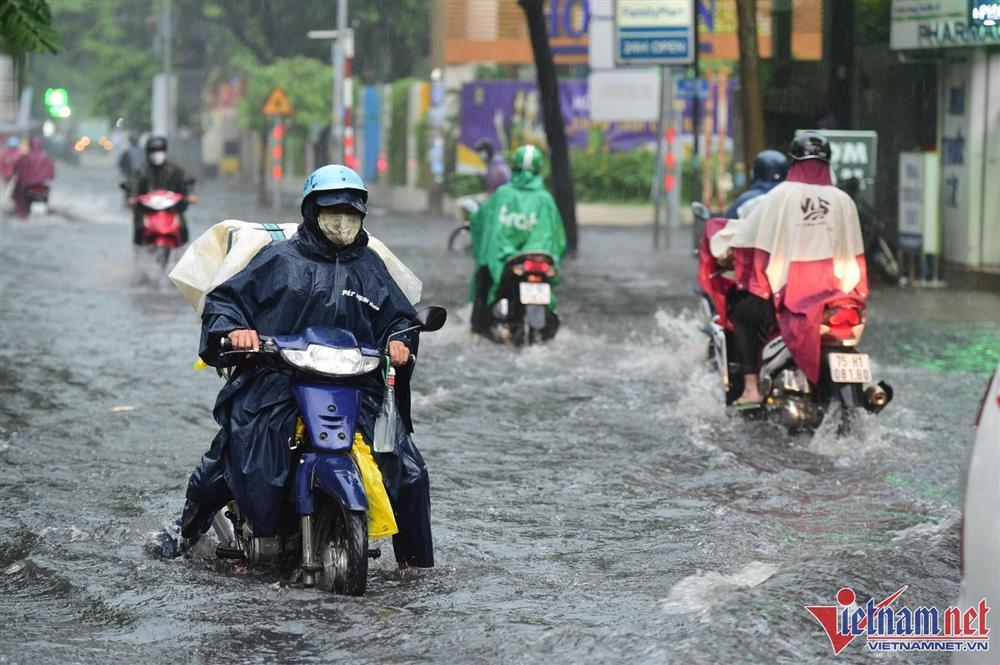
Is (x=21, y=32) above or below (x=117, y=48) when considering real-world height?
below

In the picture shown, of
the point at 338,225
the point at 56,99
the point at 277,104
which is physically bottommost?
the point at 338,225

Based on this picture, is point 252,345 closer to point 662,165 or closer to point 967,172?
point 967,172

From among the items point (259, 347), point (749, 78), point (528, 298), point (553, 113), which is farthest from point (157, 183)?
point (259, 347)

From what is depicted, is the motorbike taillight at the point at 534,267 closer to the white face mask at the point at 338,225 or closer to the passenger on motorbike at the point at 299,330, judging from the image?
the passenger on motorbike at the point at 299,330

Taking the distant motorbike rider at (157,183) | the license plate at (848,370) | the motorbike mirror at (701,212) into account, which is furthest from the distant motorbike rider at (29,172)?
the license plate at (848,370)

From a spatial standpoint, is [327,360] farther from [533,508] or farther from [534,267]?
[534,267]

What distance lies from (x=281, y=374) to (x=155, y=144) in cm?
1490

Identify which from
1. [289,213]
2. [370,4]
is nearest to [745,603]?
[289,213]

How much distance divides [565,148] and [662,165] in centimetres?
399

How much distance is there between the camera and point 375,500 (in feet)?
21.2

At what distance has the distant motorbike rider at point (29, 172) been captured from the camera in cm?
3272

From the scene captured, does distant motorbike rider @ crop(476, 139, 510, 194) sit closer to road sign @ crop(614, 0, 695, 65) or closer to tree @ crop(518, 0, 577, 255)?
tree @ crop(518, 0, 577, 255)

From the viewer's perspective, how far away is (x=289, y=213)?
38844mm

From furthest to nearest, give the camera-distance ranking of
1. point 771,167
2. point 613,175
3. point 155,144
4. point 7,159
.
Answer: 1. point 7,159
2. point 613,175
3. point 155,144
4. point 771,167
